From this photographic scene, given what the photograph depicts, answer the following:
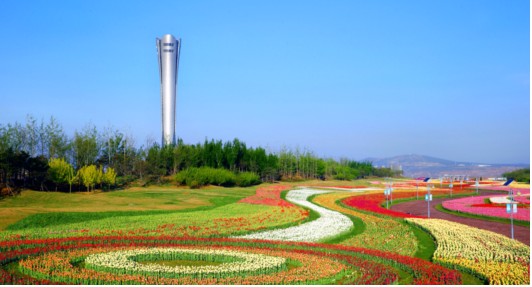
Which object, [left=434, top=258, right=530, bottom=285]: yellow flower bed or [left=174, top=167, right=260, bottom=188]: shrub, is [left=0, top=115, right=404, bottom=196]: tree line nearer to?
[left=174, top=167, right=260, bottom=188]: shrub

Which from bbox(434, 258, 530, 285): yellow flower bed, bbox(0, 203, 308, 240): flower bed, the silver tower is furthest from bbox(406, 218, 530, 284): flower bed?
the silver tower

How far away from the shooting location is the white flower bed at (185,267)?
12.3 m

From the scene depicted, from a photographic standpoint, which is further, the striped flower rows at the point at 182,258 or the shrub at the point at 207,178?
the shrub at the point at 207,178

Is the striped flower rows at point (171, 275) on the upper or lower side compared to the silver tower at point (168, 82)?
lower

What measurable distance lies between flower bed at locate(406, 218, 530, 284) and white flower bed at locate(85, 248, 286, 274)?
6940 millimetres

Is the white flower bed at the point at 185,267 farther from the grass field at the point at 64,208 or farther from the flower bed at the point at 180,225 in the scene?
the grass field at the point at 64,208

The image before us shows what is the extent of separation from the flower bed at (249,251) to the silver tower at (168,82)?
97951 millimetres

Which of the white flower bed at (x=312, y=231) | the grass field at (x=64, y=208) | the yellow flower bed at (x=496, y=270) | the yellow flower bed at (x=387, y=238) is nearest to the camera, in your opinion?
the yellow flower bed at (x=496, y=270)

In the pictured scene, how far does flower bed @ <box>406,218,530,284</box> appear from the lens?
12.6 meters

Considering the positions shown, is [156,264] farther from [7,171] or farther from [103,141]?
[103,141]

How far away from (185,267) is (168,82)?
10654 cm

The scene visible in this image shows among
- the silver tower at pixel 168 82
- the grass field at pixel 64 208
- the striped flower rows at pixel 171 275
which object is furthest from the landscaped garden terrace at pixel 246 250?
the silver tower at pixel 168 82

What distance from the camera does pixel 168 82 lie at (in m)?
113

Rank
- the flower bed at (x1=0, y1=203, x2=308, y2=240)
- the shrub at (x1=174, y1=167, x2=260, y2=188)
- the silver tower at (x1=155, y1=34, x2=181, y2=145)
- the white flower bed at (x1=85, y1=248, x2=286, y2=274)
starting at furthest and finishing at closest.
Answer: the silver tower at (x1=155, y1=34, x2=181, y2=145) → the shrub at (x1=174, y1=167, x2=260, y2=188) → the flower bed at (x1=0, y1=203, x2=308, y2=240) → the white flower bed at (x1=85, y1=248, x2=286, y2=274)
